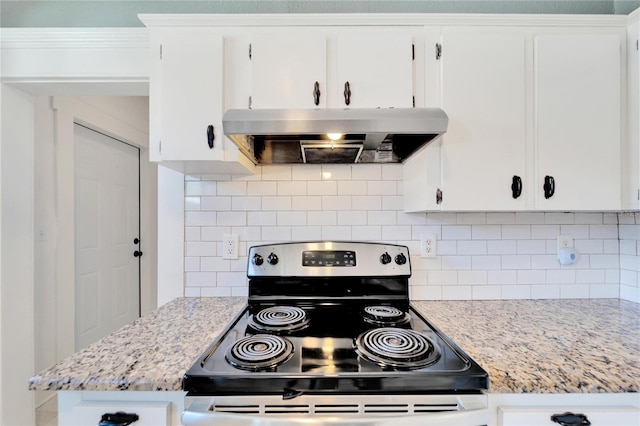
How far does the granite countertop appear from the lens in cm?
83

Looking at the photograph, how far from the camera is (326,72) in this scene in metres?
1.32

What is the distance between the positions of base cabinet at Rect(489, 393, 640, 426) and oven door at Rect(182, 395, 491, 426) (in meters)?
0.07

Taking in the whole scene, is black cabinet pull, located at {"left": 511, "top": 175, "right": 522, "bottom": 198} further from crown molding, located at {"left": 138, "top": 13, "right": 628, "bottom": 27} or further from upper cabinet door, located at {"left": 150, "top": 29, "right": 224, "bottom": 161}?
upper cabinet door, located at {"left": 150, "top": 29, "right": 224, "bottom": 161}

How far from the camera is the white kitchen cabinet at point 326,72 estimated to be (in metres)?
1.31

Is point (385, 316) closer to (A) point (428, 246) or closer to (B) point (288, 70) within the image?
(A) point (428, 246)

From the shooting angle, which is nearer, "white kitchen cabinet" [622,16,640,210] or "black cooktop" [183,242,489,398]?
"black cooktop" [183,242,489,398]

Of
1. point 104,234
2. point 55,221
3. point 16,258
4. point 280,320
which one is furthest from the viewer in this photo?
point 104,234

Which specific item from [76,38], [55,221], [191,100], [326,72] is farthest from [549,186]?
[55,221]

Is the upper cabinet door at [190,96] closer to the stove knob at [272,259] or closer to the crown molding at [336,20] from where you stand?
the crown molding at [336,20]

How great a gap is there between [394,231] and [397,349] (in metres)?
0.78

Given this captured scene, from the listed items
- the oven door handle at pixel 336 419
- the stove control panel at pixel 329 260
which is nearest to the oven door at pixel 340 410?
the oven door handle at pixel 336 419

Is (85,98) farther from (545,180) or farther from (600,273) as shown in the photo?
(600,273)

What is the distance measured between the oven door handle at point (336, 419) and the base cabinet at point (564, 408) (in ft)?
0.34

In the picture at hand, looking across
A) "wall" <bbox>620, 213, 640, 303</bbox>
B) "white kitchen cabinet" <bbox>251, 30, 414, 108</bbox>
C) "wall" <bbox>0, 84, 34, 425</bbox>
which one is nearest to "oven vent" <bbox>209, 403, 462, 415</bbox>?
"white kitchen cabinet" <bbox>251, 30, 414, 108</bbox>
